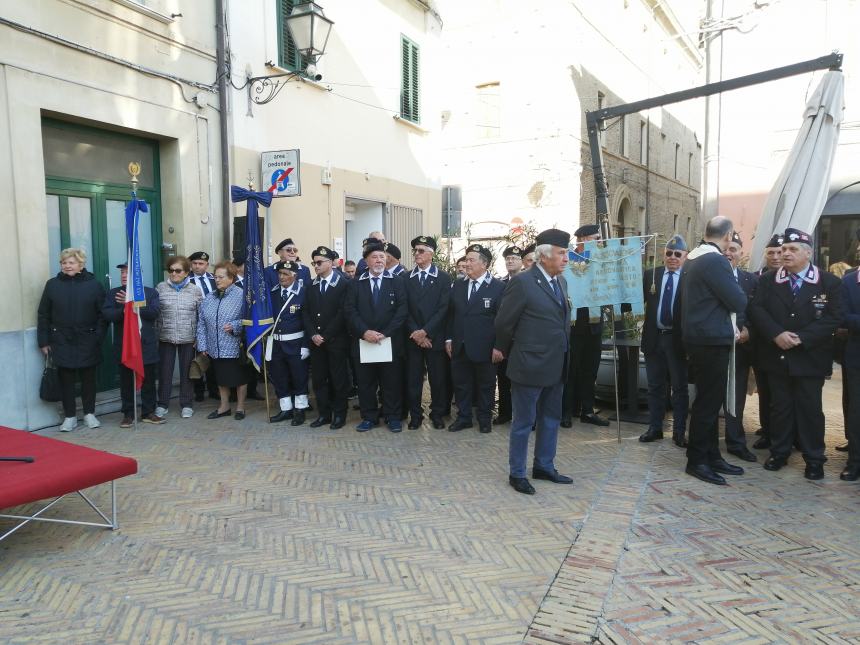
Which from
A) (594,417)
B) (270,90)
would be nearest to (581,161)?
(270,90)

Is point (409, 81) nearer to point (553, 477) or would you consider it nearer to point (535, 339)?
point (535, 339)

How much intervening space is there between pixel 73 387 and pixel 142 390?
0.70 m

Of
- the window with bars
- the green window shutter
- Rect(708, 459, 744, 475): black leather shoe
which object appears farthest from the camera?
the window with bars

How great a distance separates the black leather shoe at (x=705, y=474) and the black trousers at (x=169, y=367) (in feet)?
Answer: 17.8

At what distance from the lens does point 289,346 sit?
23.5ft

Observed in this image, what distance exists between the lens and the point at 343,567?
12.4ft

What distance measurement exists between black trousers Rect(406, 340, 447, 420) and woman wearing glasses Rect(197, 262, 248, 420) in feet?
6.32

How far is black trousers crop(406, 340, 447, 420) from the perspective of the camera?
279 inches

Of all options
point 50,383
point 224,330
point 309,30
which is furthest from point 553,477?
point 309,30

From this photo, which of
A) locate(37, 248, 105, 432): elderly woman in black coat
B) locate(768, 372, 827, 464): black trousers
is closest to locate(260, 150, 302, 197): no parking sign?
locate(37, 248, 105, 432): elderly woman in black coat

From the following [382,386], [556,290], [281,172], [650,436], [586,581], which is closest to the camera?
[586,581]

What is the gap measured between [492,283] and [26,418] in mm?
4966

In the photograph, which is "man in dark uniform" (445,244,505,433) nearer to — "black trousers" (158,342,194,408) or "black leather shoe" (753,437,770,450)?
"black leather shoe" (753,437,770,450)

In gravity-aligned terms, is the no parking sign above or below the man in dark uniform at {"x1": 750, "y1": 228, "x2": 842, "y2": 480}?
above
